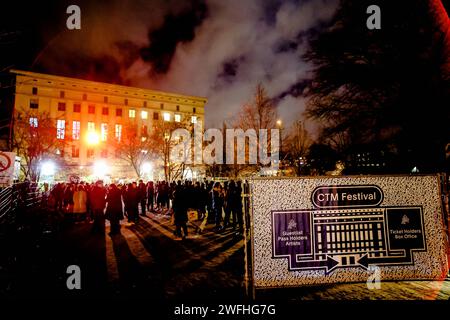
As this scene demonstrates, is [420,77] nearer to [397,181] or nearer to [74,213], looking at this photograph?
[397,181]

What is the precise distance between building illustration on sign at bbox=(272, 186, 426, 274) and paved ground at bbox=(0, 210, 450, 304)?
0.67 meters

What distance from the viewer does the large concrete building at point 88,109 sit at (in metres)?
49.4

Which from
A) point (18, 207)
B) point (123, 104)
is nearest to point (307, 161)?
point (18, 207)

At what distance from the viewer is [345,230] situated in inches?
184

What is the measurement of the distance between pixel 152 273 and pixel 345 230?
415 centimetres

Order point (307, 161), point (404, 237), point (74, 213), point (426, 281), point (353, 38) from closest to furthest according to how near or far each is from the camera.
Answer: point (404, 237) → point (426, 281) → point (74, 213) → point (353, 38) → point (307, 161)

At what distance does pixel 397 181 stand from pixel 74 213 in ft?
44.0

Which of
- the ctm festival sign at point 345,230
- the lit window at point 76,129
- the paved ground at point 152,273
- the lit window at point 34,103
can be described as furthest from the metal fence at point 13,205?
the lit window at point 34,103

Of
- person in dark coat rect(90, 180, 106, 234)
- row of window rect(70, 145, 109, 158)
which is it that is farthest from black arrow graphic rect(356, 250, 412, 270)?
row of window rect(70, 145, 109, 158)

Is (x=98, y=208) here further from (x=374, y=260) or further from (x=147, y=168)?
(x=147, y=168)

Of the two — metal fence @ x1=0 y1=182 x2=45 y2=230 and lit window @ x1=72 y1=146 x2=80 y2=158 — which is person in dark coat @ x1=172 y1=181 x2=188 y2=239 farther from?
lit window @ x1=72 y1=146 x2=80 y2=158

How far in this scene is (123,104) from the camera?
58.4 meters

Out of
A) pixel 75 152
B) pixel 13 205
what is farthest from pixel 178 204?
pixel 75 152
